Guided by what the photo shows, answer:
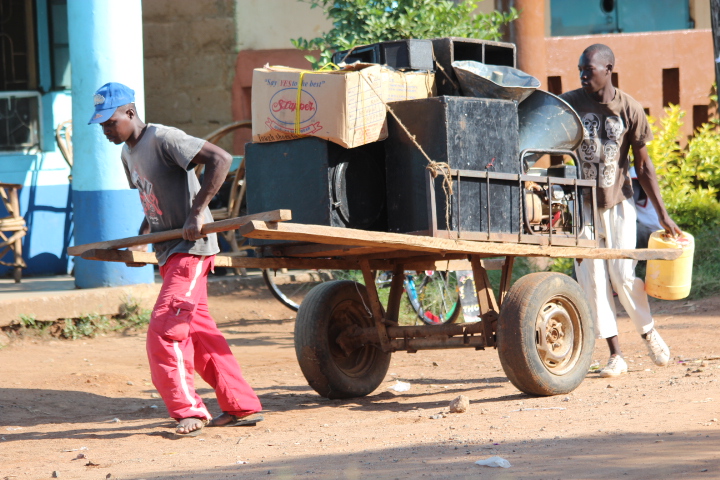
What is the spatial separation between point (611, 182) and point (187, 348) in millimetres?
2907

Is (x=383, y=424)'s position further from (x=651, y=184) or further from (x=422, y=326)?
(x=651, y=184)

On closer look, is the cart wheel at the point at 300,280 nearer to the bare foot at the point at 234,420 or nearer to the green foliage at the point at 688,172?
the green foliage at the point at 688,172

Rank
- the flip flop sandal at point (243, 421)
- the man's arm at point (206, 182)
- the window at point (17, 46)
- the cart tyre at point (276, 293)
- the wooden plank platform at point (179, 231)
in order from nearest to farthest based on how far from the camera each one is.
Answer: the wooden plank platform at point (179, 231) → the man's arm at point (206, 182) → the flip flop sandal at point (243, 421) → the cart tyre at point (276, 293) → the window at point (17, 46)

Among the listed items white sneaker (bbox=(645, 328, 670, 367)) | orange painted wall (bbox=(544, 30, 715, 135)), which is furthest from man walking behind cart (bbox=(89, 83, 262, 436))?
orange painted wall (bbox=(544, 30, 715, 135))

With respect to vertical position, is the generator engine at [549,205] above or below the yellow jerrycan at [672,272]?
above

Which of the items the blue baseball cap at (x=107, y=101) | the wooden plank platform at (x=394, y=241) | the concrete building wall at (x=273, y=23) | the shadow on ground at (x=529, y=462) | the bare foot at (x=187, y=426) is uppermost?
the concrete building wall at (x=273, y=23)

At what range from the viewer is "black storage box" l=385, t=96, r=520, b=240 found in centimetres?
483

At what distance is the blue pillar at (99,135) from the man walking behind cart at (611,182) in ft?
13.5

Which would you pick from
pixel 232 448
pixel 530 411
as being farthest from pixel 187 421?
pixel 530 411

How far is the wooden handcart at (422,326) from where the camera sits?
4.89 m

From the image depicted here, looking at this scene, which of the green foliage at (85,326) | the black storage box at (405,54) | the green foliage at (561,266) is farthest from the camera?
the green foliage at (561,266)

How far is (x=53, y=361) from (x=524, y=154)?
399 centimetres

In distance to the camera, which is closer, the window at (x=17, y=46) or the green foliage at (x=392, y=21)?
the green foliage at (x=392, y=21)

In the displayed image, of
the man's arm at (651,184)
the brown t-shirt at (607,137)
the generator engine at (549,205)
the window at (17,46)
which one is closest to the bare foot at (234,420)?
the generator engine at (549,205)
